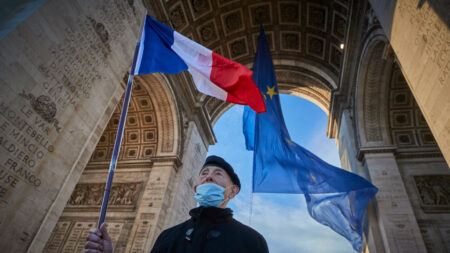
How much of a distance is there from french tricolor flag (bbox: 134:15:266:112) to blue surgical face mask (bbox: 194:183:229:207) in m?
2.42

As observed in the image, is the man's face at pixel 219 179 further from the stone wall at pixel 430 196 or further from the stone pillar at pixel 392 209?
the stone wall at pixel 430 196

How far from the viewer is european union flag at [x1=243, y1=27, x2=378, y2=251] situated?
6.27 metres

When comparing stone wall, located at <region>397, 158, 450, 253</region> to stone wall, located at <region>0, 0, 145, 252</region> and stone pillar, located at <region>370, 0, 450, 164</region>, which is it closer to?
stone pillar, located at <region>370, 0, 450, 164</region>

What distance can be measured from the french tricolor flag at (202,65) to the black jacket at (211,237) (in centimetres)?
291

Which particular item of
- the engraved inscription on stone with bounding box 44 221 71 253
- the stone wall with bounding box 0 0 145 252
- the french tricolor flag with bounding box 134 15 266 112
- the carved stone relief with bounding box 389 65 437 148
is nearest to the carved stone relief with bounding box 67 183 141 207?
the engraved inscription on stone with bounding box 44 221 71 253

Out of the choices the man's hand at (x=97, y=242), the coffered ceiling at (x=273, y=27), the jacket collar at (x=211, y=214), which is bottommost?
the man's hand at (x=97, y=242)

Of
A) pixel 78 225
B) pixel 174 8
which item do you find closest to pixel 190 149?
pixel 78 225

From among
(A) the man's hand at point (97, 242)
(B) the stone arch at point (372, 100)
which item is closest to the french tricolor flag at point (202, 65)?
(A) the man's hand at point (97, 242)

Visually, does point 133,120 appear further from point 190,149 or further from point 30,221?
point 30,221

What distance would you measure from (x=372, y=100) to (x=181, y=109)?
30.6ft

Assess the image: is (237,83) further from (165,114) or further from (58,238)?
(58,238)

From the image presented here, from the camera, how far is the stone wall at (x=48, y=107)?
4043 millimetres

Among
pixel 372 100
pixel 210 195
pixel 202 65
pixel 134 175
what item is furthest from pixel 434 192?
pixel 134 175

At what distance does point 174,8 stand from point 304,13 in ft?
24.1
